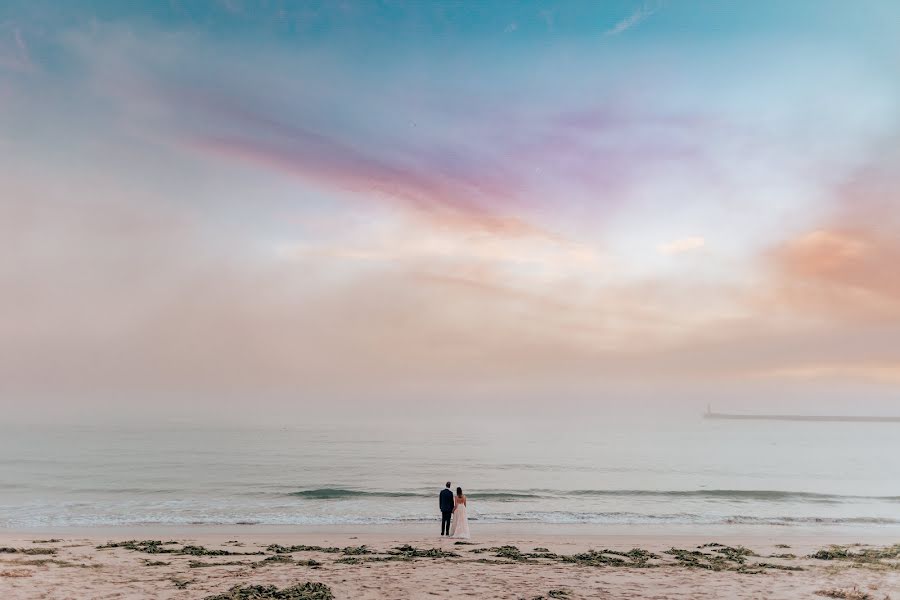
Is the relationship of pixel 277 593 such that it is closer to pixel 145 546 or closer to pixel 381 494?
pixel 145 546

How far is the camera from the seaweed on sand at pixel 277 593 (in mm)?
13250

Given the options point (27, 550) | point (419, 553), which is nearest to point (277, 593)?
point (419, 553)

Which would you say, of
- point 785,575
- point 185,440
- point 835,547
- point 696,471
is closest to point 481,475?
point 696,471

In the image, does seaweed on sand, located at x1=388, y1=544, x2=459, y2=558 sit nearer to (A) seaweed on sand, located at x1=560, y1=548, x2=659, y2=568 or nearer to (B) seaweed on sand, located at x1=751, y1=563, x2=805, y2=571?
(A) seaweed on sand, located at x1=560, y1=548, x2=659, y2=568

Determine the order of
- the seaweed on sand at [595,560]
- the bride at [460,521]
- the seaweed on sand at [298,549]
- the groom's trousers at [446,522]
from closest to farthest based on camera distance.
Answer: the seaweed on sand at [595,560] < the seaweed on sand at [298,549] < the bride at [460,521] < the groom's trousers at [446,522]

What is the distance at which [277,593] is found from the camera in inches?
536

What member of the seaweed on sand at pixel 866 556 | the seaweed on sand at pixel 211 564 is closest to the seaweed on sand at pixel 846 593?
the seaweed on sand at pixel 866 556

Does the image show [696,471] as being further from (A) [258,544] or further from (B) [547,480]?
(A) [258,544]

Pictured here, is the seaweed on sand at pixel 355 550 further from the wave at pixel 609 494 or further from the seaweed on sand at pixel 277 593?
the wave at pixel 609 494

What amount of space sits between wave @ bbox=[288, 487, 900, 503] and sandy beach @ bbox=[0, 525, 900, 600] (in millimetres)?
14833

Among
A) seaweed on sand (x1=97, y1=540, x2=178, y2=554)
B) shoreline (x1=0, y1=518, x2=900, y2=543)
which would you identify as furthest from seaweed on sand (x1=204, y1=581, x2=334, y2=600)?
shoreline (x1=0, y1=518, x2=900, y2=543)

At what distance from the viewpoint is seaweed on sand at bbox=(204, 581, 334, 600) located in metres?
13.2

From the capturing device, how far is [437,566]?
17.1m

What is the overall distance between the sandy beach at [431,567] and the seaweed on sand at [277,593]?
0.04 m
